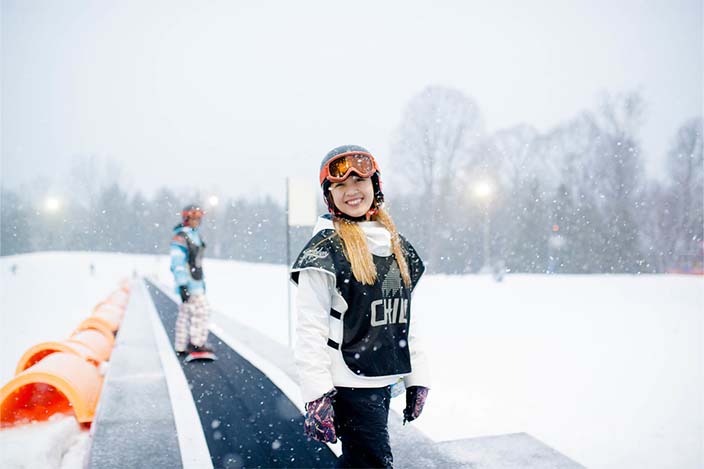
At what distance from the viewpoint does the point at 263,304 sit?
60.6ft

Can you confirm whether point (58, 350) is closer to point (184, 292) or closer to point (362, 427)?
point (184, 292)

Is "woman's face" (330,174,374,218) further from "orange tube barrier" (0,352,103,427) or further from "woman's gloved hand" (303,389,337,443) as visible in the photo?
"orange tube barrier" (0,352,103,427)

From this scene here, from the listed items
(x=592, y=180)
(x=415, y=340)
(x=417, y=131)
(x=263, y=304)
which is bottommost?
(x=263, y=304)

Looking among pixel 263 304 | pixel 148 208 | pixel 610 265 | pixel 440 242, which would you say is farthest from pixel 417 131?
pixel 148 208

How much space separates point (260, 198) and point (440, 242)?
206ft

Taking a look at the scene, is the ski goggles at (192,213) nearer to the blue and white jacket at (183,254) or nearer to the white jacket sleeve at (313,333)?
the blue and white jacket at (183,254)

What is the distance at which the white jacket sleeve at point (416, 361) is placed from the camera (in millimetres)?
2535

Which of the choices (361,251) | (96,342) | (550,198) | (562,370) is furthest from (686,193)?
(361,251)

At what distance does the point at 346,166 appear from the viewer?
8.25ft

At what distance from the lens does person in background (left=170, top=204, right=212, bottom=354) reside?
671 centimetres

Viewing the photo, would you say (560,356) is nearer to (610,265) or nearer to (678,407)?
(678,407)

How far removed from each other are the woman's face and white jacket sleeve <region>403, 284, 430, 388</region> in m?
0.63

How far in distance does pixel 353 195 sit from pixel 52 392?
4.89 m

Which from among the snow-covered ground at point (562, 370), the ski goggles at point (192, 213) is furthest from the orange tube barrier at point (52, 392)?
the ski goggles at point (192, 213)
